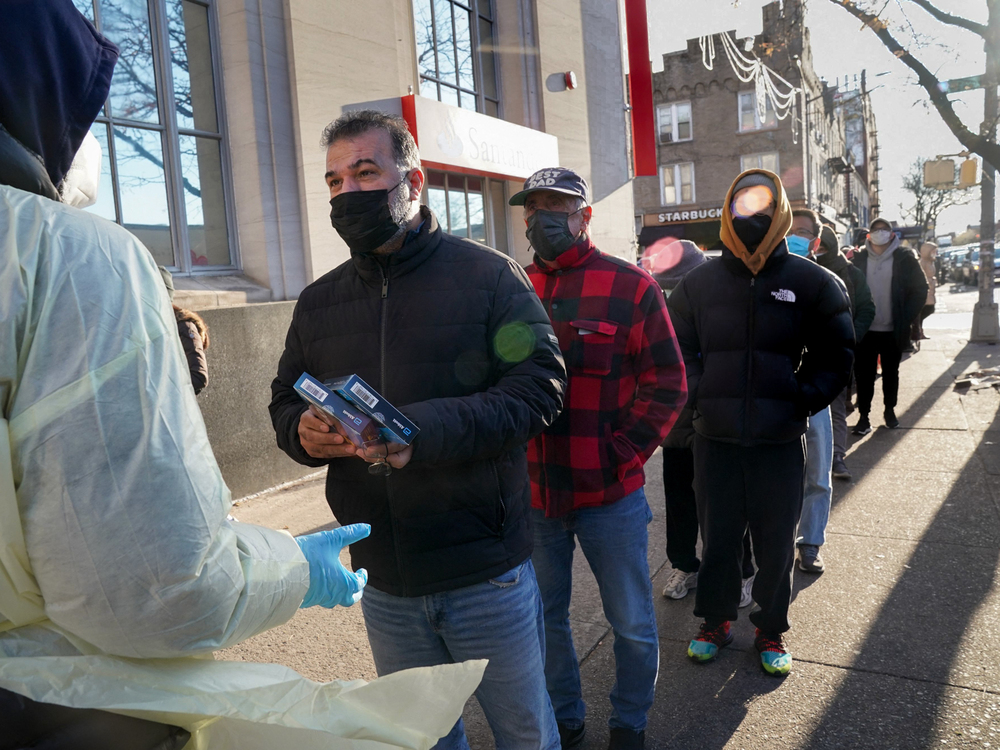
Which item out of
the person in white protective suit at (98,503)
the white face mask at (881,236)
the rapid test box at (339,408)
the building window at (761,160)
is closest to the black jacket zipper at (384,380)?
the rapid test box at (339,408)

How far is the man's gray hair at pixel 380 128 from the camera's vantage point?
2.27 m

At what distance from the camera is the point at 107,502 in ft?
3.31

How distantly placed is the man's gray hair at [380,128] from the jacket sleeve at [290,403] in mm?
539

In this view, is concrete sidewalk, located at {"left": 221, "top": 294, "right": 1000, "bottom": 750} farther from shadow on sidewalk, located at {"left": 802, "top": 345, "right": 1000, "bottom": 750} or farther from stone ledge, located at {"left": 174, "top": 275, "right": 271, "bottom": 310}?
stone ledge, located at {"left": 174, "top": 275, "right": 271, "bottom": 310}

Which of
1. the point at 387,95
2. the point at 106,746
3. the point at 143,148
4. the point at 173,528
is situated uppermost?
the point at 387,95

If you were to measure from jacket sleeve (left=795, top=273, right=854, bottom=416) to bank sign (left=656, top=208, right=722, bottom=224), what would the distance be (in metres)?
32.9

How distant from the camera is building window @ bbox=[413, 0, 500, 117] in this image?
8602 millimetres

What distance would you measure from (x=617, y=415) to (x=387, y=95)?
18.1 feet

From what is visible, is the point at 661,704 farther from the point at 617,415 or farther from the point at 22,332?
the point at 22,332

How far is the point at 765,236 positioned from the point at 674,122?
35.6 metres

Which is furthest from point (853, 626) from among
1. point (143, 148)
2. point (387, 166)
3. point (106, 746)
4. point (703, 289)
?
point (143, 148)

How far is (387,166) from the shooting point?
2270 millimetres

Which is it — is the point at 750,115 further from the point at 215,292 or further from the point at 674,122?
the point at 215,292

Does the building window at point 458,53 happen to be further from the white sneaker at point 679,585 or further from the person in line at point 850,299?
the white sneaker at point 679,585
